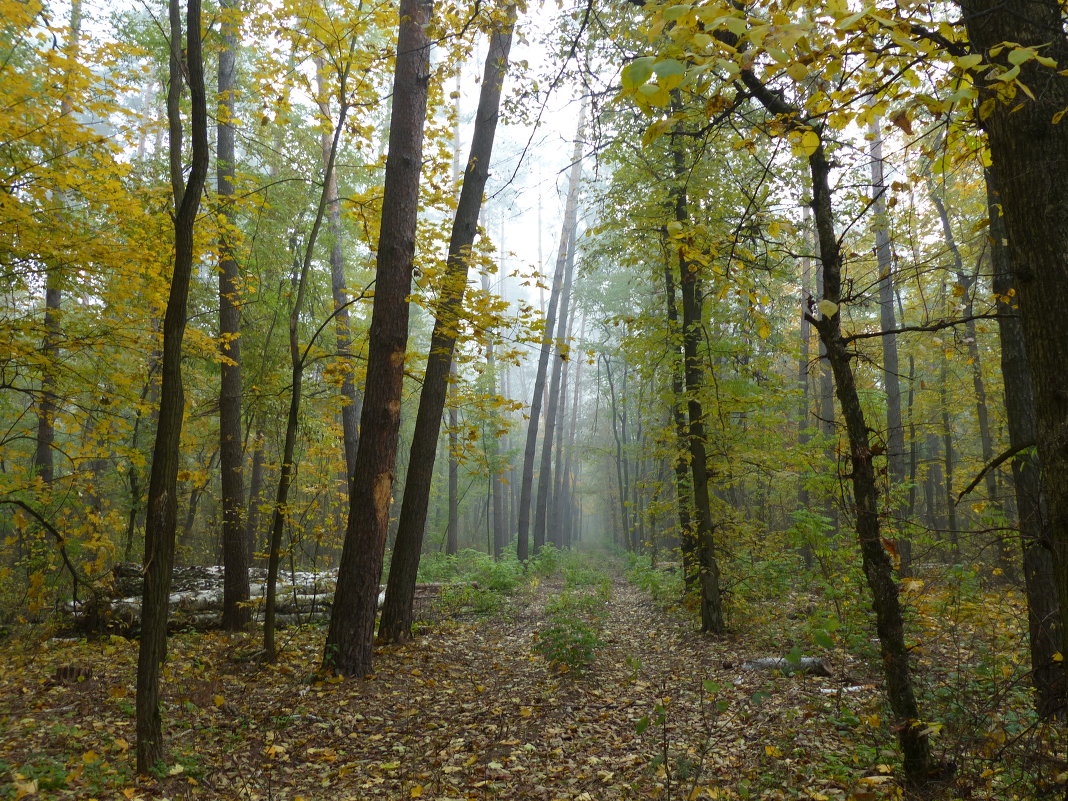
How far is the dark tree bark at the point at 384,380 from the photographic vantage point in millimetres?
5914

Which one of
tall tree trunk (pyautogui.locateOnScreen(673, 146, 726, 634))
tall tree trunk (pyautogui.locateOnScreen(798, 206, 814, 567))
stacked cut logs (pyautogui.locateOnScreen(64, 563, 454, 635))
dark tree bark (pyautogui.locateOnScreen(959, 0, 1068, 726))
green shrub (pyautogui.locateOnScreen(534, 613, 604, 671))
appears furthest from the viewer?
tall tree trunk (pyautogui.locateOnScreen(798, 206, 814, 567))

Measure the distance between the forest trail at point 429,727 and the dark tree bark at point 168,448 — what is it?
0.47m

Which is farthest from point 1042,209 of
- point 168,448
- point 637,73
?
point 168,448

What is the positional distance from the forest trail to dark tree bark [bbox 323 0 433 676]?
0.53 metres

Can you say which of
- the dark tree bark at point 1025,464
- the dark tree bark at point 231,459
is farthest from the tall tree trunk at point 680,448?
the dark tree bark at point 231,459

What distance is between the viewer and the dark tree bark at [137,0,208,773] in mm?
3666

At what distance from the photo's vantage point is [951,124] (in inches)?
104

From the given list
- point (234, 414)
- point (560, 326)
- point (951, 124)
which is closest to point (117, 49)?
point (234, 414)

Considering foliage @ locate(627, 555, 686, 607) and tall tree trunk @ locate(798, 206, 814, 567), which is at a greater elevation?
tall tree trunk @ locate(798, 206, 814, 567)

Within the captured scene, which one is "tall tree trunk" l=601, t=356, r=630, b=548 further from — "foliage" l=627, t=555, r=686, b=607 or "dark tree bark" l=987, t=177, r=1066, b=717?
"dark tree bark" l=987, t=177, r=1066, b=717

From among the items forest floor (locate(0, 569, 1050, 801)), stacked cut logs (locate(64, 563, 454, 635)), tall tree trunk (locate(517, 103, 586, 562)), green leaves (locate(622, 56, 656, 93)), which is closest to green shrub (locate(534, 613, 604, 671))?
forest floor (locate(0, 569, 1050, 801))

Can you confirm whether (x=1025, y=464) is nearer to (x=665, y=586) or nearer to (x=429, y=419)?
(x=429, y=419)

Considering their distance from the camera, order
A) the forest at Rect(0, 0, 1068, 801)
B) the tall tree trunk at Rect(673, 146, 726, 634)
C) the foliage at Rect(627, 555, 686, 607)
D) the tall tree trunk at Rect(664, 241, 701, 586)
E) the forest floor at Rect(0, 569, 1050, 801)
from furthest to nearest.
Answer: the foliage at Rect(627, 555, 686, 607)
the tall tree trunk at Rect(664, 241, 701, 586)
the tall tree trunk at Rect(673, 146, 726, 634)
the forest floor at Rect(0, 569, 1050, 801)
the forest at Rect(0, 0, 1068, 801)

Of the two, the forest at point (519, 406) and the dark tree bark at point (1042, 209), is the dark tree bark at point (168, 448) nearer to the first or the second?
the forest at point (519, 406)
